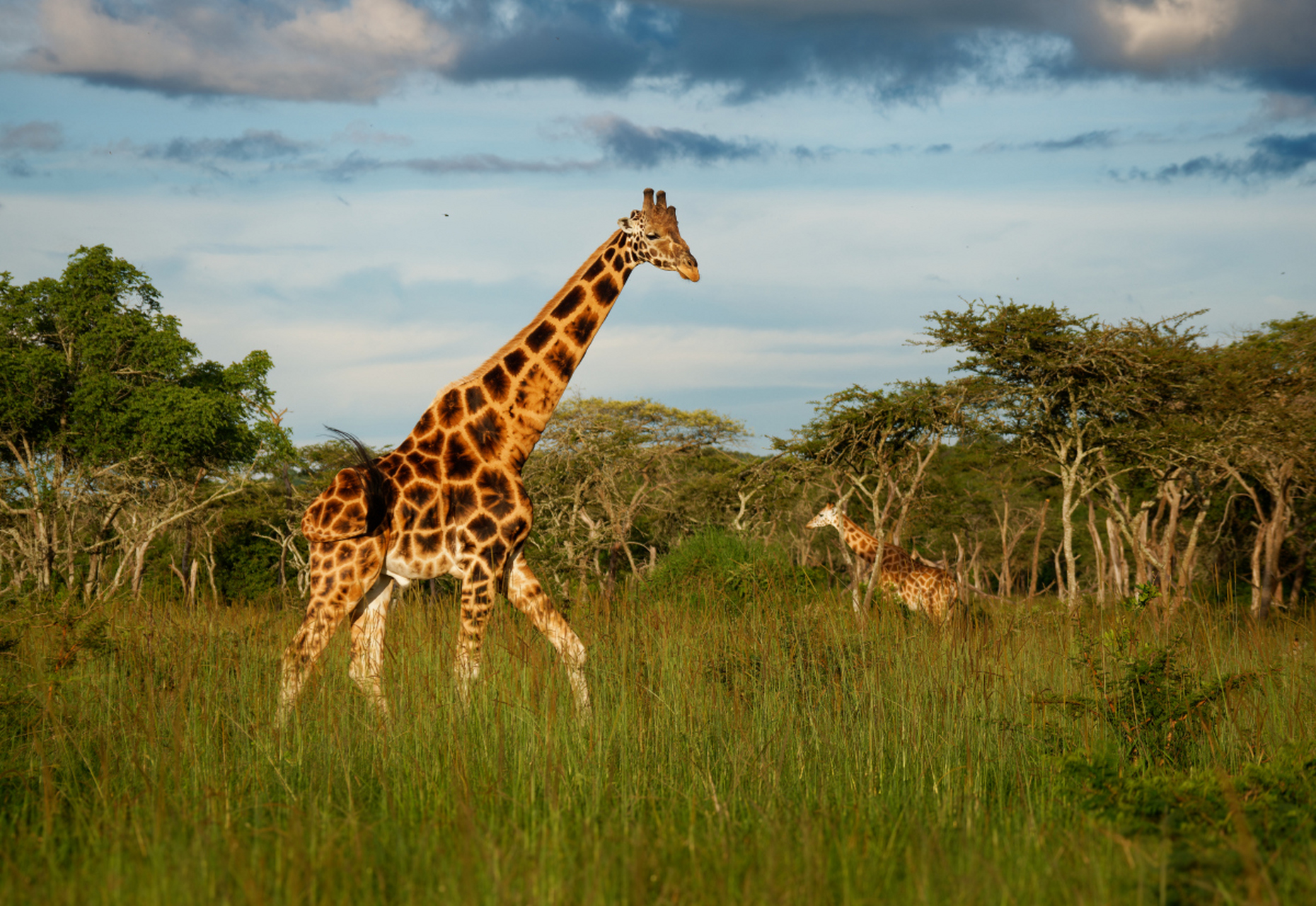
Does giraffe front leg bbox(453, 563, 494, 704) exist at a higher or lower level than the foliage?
higher

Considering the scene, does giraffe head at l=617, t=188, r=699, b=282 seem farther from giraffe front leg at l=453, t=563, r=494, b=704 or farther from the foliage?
the foliage

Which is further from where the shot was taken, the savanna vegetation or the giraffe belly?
the giraffe belly

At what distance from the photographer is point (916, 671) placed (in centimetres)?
548

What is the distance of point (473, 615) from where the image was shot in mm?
5434

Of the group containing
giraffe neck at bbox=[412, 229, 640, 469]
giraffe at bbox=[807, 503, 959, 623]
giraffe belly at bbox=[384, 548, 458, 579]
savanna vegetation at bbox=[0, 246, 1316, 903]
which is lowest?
giraffe at bbox=[807, 503, 959, 623]

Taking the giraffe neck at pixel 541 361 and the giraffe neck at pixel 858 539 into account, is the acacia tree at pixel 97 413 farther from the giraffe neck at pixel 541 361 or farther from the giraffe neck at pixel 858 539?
the giraffe neck at pixel 541 361

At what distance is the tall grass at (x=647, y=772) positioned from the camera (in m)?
2.72

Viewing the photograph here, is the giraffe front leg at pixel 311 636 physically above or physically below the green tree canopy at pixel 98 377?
below

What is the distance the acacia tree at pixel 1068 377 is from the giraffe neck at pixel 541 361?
9129 mm

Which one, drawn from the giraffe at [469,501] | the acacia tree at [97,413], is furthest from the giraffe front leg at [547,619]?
the acacia tree at [97,413]

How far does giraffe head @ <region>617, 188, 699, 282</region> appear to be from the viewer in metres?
6.32

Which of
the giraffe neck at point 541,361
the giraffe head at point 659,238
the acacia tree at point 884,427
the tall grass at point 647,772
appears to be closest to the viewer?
the tall grass at point 647,772

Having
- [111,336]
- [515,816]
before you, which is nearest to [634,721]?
[515,816]

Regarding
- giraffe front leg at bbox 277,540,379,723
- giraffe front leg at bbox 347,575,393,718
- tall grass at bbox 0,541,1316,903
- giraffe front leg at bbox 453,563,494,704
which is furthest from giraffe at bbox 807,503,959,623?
giraffe front leg at bbox 277,540,379,723
